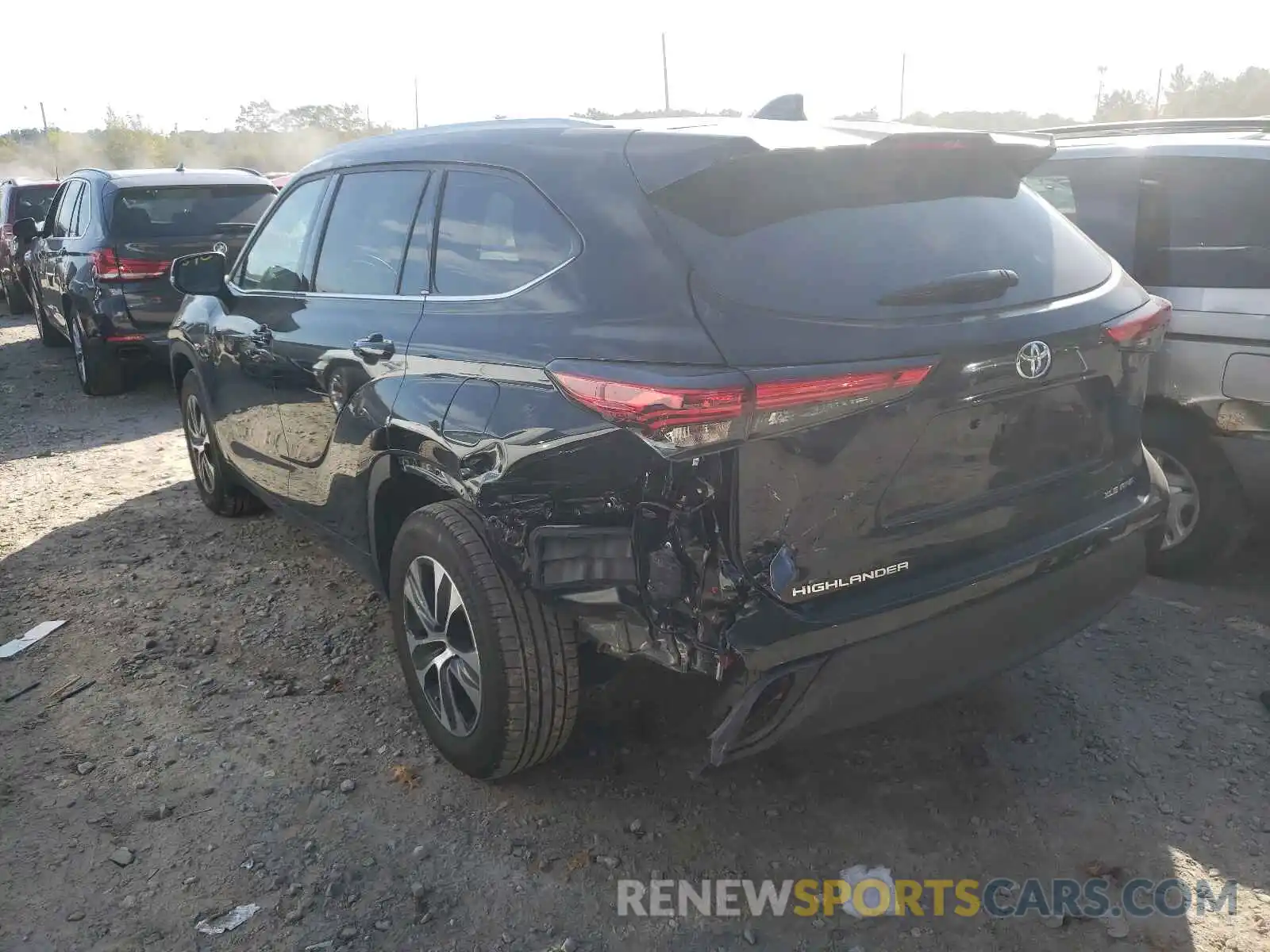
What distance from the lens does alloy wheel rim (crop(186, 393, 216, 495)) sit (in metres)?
5.26

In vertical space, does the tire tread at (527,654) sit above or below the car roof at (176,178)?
below

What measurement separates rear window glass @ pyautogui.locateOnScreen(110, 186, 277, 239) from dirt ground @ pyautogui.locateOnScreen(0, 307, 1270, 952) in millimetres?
4627

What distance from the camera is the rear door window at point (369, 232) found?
329 cm

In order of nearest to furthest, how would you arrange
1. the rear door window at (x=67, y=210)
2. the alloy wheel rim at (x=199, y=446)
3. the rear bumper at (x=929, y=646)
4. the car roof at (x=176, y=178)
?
the rear bumper at (x=929, y=646) < the alloy wheel rim at (x=199, y=446) < the car roof at (x=176, y=178) < the rear door window at (x=67, y=210)

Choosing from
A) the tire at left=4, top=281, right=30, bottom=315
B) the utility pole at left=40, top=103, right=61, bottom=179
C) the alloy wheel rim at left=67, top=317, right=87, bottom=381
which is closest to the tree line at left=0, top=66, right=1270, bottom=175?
the utility pole at left=40, top=103, right=61, bottom=179

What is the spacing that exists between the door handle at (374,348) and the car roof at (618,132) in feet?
1.97

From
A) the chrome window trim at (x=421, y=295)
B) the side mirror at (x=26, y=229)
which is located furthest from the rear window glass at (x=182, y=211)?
the chrome window trim at (x=421, y=295)

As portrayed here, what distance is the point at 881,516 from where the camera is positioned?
2.34 m

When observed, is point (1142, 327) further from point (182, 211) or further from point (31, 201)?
point (31, 201)

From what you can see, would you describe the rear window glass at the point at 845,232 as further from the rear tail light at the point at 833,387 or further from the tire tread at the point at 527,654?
the tire tread at the point at 527,654

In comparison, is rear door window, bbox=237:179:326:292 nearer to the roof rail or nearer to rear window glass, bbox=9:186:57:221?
the roof rail

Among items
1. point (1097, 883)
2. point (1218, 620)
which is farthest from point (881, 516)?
point (1218, 620)

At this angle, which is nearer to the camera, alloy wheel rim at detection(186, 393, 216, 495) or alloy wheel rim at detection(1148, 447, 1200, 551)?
alloy wheel rim at detection(1148, 447, 1200, 551)

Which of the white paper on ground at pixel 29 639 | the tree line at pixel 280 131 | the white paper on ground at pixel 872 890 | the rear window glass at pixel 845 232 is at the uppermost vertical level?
the tree line at pixel 280 131
